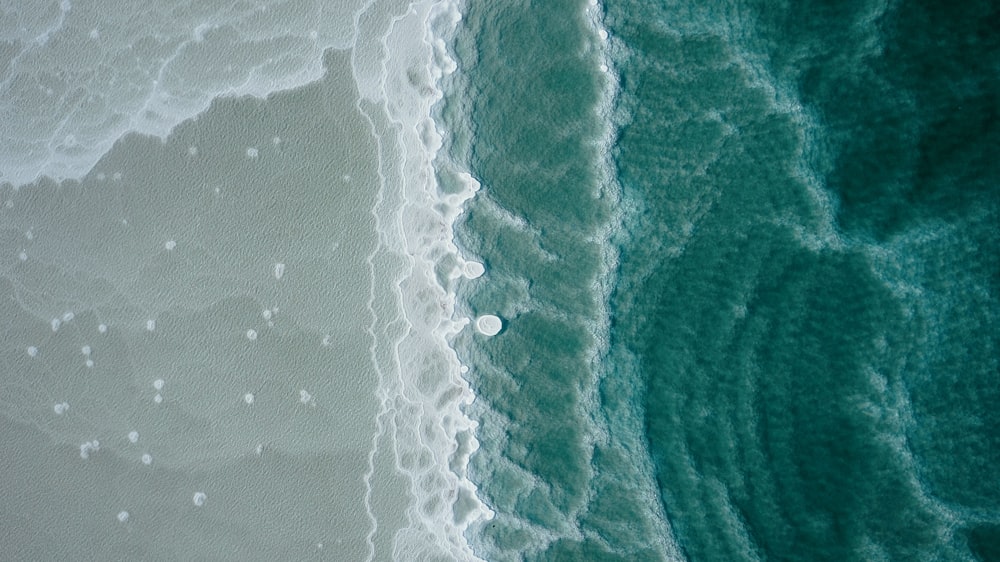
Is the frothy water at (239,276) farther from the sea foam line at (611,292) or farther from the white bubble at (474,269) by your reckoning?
the sea foam line at (611,292)

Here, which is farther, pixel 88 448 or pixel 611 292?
pixel 88 448

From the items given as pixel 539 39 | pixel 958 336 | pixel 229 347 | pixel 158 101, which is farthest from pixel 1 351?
pixel 958 336

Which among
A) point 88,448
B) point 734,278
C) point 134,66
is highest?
point 134,66

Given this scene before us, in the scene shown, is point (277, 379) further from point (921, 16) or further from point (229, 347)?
point (921, 16)

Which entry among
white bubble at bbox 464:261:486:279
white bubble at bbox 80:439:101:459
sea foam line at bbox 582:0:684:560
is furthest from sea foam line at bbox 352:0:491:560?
white bubble at bbox 80:439:101:459

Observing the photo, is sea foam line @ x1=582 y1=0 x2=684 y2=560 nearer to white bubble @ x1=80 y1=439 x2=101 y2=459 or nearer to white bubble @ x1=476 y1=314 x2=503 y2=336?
white bubble @ x1=476 y1=314 x2=503 y2=336

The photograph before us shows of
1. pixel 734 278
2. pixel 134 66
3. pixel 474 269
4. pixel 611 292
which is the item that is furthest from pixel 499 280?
pixel 134 66

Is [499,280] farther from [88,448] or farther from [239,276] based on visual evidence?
[88,448]
